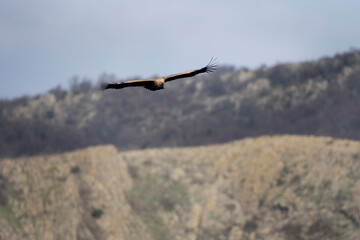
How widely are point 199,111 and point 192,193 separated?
32.7 metres

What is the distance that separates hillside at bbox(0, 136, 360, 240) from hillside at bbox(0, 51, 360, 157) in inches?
252

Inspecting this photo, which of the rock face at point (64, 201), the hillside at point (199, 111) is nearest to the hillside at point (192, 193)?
the rock face at point (64, 201)

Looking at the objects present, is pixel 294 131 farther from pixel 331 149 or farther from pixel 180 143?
pixel 180 143

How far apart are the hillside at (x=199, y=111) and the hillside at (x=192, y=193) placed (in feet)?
21.0

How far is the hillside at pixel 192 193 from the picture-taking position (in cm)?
8438

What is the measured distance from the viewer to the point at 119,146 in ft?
394

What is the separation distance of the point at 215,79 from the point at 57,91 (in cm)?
3684

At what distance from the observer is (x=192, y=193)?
98.6 m

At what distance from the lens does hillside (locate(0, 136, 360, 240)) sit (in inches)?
3322

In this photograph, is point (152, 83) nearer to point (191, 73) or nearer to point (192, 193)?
point (191, 73)

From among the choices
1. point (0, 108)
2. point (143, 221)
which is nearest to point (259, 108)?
point (143, 221)

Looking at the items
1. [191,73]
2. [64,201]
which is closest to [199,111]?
[64,201]

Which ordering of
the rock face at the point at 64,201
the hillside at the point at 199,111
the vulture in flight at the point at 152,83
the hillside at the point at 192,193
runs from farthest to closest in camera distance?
1. the hillside at the point at 199,111
2. the hillside at the point at 192,193
3. the rock face at the point at 64,201
4. the vulture in flight at the point at 152,83

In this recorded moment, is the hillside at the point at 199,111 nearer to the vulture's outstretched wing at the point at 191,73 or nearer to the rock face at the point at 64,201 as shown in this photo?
the rock face at the point at 64,201
